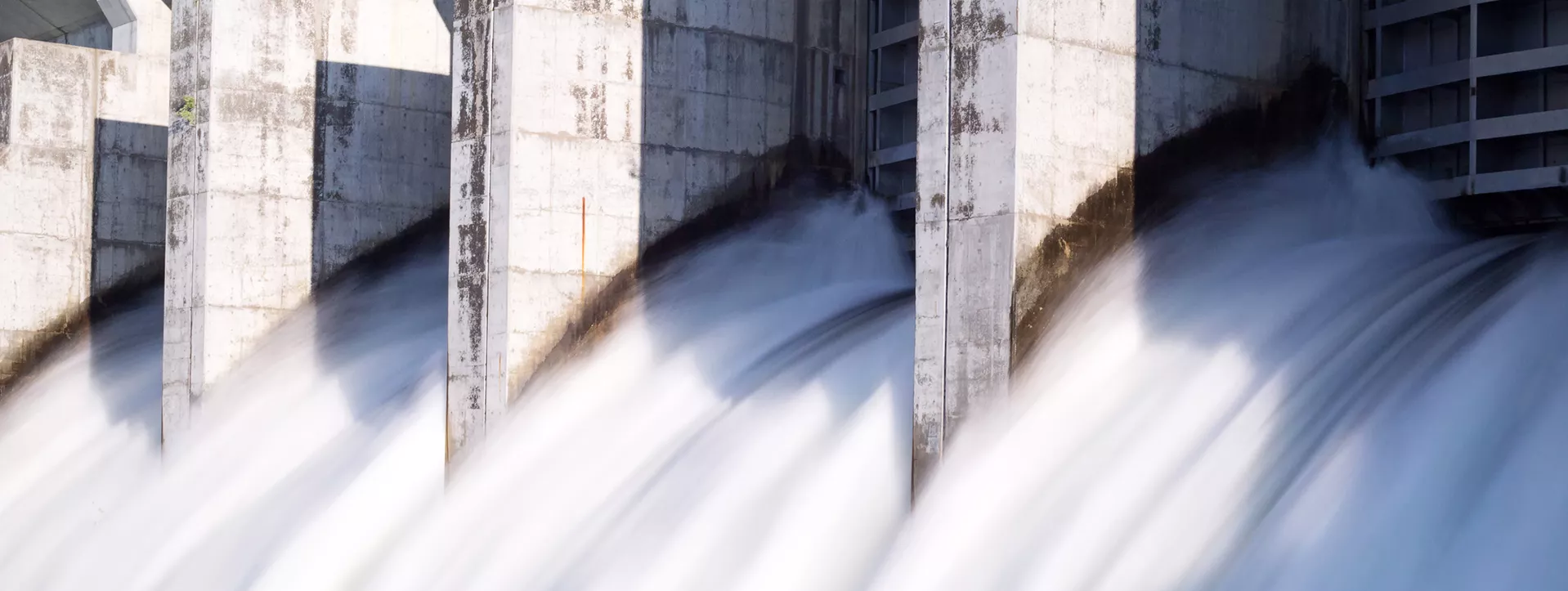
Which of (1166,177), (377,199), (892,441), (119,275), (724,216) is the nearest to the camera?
(892,441)

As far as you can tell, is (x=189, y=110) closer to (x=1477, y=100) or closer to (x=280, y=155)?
(x=280, y=155)

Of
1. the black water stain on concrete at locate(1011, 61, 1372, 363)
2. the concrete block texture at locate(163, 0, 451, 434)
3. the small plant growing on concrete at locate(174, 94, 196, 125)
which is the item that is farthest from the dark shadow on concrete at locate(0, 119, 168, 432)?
the black water stain on concrete at locate(1011, 61, 1372, 363)

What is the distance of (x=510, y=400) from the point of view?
1628cm

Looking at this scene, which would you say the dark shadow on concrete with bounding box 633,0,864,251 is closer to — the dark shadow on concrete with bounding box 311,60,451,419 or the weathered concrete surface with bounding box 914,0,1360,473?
the dark shadow on concrete with bounding box 311,60,451,419

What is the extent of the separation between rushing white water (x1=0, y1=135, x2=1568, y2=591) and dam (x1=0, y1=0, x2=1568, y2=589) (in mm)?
32

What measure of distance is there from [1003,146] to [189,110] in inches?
394

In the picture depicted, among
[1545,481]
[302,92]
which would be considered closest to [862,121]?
[302,92]

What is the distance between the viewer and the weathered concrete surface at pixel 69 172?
74.3 feet

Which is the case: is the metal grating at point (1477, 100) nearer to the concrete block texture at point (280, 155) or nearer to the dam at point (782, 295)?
the dam at point (782, 295)

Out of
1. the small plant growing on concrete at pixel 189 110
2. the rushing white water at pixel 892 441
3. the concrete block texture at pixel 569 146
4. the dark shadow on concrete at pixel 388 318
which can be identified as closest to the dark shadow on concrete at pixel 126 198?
the small plant growing on concrete at pixel 189 110

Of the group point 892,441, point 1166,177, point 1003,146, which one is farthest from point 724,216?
point 1003,146

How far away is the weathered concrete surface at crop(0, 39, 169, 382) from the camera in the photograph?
22.6m

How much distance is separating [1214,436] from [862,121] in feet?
26.9

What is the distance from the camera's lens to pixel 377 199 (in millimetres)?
20453
